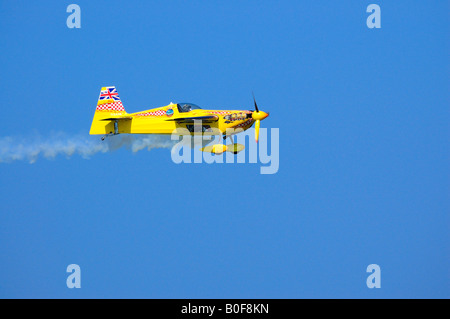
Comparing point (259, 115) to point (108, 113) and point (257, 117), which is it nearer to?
point (257, 117)

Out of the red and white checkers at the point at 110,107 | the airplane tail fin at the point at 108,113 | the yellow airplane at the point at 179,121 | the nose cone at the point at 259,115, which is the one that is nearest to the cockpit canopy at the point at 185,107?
the yellow airplane at the point at 179,121

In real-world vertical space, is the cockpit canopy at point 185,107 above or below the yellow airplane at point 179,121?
above

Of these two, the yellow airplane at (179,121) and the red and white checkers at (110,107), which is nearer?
the yellow airplane at (179,121)

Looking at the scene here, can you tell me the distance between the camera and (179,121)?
5234 centimetres

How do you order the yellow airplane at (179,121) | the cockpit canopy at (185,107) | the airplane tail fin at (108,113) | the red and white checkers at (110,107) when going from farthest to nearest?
the red and white checkers at (110,107), the airplane tail fin at (108,113), the cockpit canopy at (185,107), the yellow airplane at (179,121)

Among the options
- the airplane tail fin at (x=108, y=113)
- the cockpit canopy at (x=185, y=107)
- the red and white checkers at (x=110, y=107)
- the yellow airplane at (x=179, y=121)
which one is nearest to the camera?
the yellow airplane at (x=179, y=121)

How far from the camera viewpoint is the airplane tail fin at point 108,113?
52.7m

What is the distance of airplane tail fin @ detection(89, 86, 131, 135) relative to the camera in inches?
2074

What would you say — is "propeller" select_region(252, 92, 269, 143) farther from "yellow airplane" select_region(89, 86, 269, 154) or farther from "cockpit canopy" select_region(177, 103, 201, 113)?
"cockpit canopy" select_region(177, 103, 201, 113)

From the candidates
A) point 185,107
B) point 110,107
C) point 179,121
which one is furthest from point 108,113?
point 185,107

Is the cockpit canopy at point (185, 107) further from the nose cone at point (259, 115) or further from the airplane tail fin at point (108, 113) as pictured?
the nose cone at point (259, 115)

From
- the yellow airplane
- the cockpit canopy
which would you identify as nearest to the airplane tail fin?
the yellow airplane
